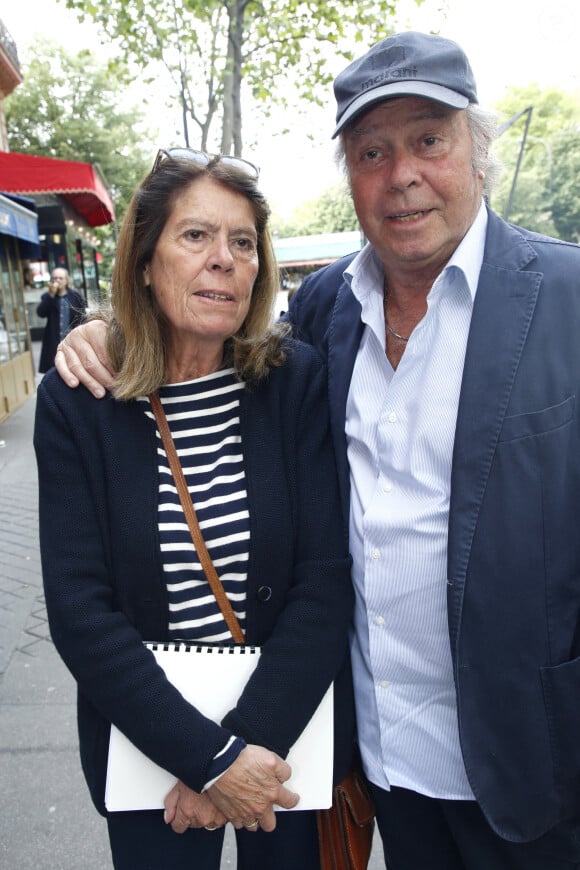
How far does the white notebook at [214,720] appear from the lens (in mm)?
1620

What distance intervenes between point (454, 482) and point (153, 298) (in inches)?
35.5

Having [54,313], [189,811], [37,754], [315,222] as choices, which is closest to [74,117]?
[54,313]

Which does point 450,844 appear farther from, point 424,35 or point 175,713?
point 424,35

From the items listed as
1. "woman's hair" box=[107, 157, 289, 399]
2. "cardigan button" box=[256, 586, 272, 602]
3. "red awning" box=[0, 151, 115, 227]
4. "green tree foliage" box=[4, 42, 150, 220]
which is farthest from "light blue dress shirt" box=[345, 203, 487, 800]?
"green tree foliage" box=[4, 42, 150, 220]

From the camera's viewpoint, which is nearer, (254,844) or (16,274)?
(254,844)

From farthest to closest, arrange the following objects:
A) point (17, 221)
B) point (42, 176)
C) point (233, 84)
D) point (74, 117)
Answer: point (74, 117) → point (233, 84) → point (42, 176) → point (17, 221)

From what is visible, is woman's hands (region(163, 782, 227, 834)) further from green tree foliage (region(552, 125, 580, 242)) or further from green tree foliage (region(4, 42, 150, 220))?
green tree foliage (region(552, 125, 580, 242))

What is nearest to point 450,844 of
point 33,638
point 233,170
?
point 233,170

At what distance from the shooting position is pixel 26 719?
3.27 metres

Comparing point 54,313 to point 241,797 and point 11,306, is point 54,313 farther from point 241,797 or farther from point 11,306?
point 241,797

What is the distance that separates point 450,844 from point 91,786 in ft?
3.01

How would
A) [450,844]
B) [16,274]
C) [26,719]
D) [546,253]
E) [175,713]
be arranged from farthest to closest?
[16,274], [26,719], [450,844], [546,253], [175,713]

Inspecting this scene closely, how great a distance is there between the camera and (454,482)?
5.07 ft

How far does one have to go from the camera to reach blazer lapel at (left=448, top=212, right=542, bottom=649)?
1.52 meters
